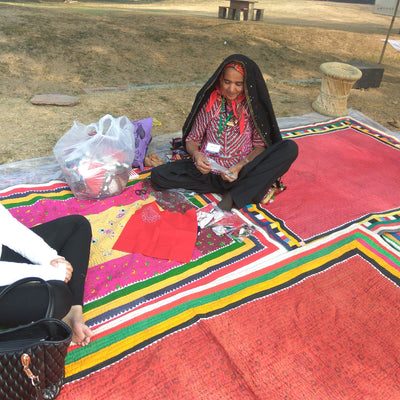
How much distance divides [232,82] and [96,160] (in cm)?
117

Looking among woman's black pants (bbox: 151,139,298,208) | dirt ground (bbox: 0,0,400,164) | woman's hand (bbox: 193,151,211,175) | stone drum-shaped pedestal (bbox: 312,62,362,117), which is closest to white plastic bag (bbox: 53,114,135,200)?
woman's black pants (bbox: 151,139,298,208)

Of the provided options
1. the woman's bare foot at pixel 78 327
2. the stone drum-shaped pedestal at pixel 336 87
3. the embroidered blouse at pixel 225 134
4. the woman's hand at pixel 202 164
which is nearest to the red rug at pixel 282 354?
the woman's bare foot at pixel 78 327

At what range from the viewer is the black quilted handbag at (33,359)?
1.11m

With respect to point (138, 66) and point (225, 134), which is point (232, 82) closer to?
point (225, 134)

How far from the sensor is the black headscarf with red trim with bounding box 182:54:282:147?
248 centimetres

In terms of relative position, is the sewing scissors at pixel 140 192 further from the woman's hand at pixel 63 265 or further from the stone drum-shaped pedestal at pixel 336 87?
the stone drum-shaped pedestal at pixel 336 87

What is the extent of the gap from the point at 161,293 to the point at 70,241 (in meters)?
0.57

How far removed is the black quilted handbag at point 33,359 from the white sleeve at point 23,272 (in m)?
0.13

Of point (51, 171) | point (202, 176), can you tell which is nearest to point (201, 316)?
point (202, 176)

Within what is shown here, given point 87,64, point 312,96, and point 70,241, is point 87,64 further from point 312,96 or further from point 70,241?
point 70,241

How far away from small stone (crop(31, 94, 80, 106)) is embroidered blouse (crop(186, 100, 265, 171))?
205 cm

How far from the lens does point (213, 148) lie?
108 inches

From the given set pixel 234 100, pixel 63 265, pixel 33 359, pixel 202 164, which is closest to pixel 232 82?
pixel 234 100

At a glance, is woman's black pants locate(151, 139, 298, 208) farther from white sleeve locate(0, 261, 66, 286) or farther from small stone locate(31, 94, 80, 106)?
small stone locate(31, 94, 80, 106)
